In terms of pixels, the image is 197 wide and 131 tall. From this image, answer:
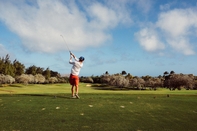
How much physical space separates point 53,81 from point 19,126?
106994 millimetres

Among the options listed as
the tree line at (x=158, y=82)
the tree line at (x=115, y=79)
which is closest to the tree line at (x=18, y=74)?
the tree line at (x=115, y=79)

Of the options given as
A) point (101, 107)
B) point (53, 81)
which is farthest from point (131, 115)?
point (53, 81)

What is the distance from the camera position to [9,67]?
84.4 metres

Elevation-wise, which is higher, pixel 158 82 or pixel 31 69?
pixel 31 69

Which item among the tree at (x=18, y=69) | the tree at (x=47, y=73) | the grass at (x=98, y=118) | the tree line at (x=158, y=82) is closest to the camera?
the grass at (x=98, y=118)

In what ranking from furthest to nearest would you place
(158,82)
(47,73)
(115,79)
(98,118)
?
(47,73) < (115,79) < (158,82) < (98,118)

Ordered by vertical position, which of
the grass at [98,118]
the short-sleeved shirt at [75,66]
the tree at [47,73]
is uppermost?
the tree at [47,73]

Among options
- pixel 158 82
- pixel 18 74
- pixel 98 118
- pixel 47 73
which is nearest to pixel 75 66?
pixel 98 118

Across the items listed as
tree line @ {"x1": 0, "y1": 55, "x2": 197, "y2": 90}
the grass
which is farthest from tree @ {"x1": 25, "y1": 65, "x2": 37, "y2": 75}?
the grass

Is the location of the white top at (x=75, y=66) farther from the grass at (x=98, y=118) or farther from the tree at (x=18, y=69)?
the tree at (x=18, y=69)

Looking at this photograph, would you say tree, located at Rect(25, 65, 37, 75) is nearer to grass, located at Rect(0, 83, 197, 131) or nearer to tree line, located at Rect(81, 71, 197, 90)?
tree line, located at Rect(81, 71, 197, 90)

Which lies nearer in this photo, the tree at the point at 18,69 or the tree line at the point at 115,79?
the tree line at the point at 115,79

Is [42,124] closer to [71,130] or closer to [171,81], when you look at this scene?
[71,130]

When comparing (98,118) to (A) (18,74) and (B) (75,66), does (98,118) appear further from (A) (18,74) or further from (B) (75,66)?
(A) (18,74)
